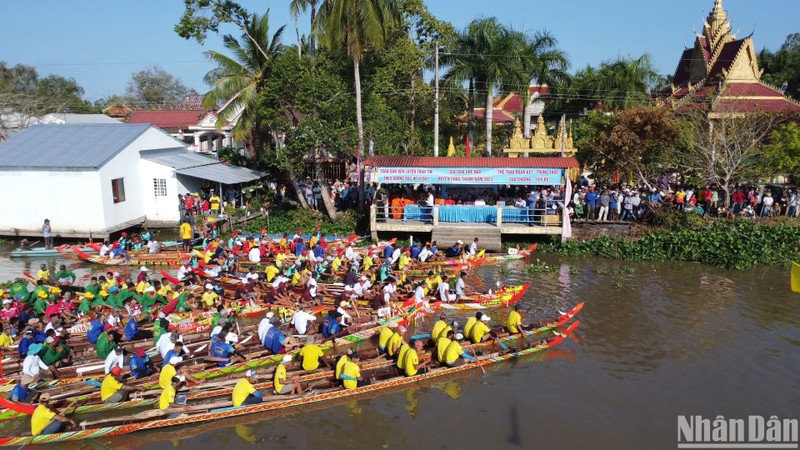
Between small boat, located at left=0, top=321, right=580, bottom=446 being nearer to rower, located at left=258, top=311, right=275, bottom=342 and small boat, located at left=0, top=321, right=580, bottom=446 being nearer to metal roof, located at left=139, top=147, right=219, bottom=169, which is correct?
rower, located at left=258, top=311, right=275, bottom=342

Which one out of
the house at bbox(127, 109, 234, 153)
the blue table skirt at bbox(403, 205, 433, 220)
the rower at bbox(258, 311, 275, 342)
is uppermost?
the house at bbox(127, 109, 234, 153)

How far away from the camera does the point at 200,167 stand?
30.9 meters

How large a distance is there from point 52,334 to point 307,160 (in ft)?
64.5

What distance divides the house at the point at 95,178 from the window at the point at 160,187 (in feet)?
0.15

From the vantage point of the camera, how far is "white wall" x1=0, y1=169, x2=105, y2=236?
85.8 feet

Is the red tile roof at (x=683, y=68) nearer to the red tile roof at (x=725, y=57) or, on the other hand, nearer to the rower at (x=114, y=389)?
the red tile roof at (x=725, y=57)

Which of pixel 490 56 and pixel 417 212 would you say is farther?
pixel 490 56

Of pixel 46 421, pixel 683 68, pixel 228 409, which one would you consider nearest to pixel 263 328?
pixel 228 409

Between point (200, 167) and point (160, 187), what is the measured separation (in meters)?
2.26

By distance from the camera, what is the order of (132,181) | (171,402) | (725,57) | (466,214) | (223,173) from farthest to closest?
(725,57) → (223,173) → (132,181) → (466,214) → (171,402)

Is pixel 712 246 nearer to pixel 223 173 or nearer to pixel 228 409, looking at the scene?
pixel 228 409

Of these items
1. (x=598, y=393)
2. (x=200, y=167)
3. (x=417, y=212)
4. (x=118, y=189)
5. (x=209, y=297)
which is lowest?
(x=598, y=393)

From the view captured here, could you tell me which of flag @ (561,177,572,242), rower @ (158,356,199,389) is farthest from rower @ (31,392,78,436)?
flag @ (561,177,572,242)

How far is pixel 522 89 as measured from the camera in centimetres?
3262
